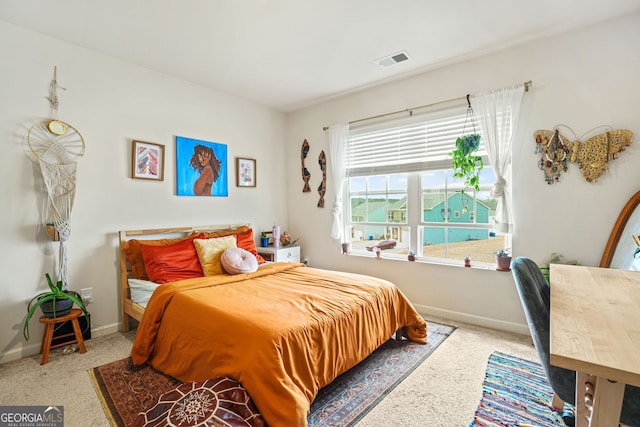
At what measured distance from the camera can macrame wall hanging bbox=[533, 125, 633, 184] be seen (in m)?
2.37

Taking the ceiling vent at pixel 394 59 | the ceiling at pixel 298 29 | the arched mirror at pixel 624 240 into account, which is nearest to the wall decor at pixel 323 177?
the ceiling at pixel 298 29

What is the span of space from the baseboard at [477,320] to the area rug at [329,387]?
79 centimetres

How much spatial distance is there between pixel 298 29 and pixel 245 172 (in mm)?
2028

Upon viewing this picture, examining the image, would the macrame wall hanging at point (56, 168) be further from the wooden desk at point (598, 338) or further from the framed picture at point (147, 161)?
the wooden desk at point (598, 338)

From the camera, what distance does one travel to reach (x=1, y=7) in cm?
221

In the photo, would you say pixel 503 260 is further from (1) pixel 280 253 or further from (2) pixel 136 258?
(2) pixel 136 258

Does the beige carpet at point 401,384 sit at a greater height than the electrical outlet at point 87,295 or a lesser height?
lesser

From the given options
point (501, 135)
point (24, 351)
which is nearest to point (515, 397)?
point (501, 135)

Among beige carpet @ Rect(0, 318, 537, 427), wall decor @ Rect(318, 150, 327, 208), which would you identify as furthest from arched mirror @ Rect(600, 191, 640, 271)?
wall decor @ Rect(318, 150, 327, 208)

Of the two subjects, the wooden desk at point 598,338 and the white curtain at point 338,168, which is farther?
the white curtain at point 338,168

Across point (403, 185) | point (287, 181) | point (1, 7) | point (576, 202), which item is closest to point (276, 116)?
point (287, 181)

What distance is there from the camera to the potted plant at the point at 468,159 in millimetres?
2955

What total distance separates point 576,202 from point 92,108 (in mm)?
4333
